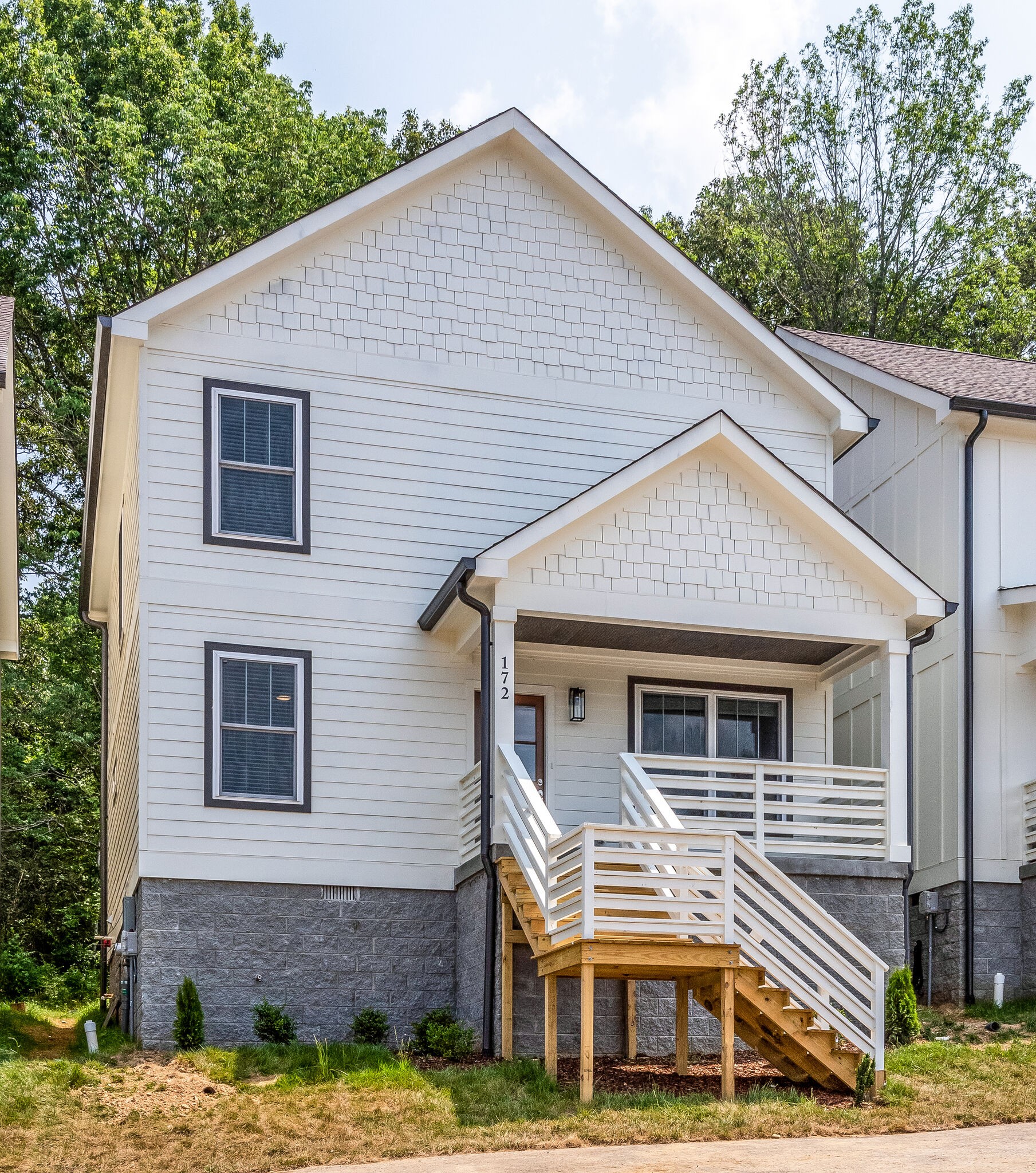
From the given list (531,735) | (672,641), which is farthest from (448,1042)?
(672,641)

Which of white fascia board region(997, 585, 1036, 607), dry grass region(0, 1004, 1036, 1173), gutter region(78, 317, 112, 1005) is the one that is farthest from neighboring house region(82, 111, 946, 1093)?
white fascia board region(997, 585, 1036, 607)

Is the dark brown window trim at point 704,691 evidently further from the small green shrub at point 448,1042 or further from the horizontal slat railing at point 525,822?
the small green shrub at point 448,1042

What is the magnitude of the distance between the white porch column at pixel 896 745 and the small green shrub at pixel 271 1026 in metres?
6.17

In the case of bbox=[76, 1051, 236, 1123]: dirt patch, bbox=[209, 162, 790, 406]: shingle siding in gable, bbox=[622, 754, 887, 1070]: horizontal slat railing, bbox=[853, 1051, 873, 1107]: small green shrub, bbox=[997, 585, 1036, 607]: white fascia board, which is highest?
bbox=[209, 162, 790, 406]: shingle siding in gable

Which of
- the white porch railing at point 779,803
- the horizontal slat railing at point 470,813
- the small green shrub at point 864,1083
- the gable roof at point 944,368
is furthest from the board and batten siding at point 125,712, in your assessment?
the gable roof at point 944,368

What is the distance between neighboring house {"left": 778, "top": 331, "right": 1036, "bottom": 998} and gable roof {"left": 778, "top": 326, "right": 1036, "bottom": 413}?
83 millimetres

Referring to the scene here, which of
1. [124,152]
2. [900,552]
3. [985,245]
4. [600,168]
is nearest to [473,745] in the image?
[900,552]

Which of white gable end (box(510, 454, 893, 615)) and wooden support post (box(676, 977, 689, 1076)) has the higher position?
white gable end (box(510, 454, 893, 615))

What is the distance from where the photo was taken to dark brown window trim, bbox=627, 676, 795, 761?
17500 millimetres

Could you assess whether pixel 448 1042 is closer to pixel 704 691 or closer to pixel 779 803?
pixel 779 803

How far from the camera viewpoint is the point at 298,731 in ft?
52.6

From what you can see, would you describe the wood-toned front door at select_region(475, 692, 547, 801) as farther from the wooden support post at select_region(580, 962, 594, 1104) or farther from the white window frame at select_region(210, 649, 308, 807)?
the wooden support post at select_region(580, 962, 594, 1104)

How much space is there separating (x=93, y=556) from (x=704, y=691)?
9275 mm

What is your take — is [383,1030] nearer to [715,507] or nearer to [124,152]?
[715,507]
